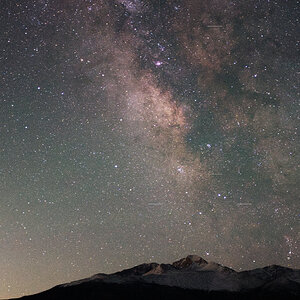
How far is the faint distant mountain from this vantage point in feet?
106

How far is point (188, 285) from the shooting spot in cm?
3478

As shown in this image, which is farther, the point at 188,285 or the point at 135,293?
the point at 188,285

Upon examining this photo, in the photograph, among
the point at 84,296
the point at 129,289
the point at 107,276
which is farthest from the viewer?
the point at 107,276

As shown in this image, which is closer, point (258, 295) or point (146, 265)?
point (258, 295)

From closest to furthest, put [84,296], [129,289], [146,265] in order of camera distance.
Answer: [84,296], [129,289], [146,265]

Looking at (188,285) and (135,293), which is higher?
(188,285)

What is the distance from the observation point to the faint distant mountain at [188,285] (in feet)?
106

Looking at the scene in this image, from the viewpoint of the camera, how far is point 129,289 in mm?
33594

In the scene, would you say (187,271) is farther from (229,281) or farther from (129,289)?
(129,289)

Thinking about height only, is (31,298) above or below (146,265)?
below

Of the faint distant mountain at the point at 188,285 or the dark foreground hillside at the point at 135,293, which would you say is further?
the faint distant mountain at the point at 188,285

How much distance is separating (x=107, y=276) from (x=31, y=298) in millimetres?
8354

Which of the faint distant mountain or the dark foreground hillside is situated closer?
the dark foreground hillside

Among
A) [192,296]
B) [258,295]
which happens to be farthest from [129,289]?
[258,295]
